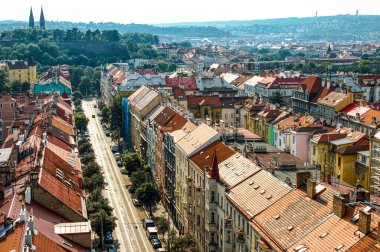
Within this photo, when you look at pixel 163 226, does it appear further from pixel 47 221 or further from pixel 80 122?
pixel 80 122

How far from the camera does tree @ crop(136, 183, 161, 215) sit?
8394 centimetres

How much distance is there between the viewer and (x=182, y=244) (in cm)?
6372

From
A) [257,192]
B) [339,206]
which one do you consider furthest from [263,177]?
[339,206]

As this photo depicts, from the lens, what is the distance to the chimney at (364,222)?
130 ft

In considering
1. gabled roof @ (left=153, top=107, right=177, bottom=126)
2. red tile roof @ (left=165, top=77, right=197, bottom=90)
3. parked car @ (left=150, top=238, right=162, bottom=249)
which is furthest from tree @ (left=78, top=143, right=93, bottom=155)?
parked car @ (left=150, top=238, right=162, bottom=249)

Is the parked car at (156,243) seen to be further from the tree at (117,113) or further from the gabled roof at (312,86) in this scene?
the tree at (117,113)

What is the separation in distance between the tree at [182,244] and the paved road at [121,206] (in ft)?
26.0

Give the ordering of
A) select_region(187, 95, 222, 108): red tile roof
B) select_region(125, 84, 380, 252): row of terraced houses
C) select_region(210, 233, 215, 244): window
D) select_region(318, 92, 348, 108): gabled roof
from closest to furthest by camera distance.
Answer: select_region(125, 84, 380, 252): row of terraced houses → select_region(210, 233, 215, 244): window → select_region(318, 92, 348, 108): gabled roof → select_region(187, 95, 222, 108): red tile roof

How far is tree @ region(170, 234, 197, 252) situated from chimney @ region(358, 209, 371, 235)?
86.6ft

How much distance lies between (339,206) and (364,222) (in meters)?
3.33

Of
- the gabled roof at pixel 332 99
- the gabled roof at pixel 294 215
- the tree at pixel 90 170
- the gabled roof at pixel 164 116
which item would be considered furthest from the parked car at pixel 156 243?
the gabled roof at pixel 332 99

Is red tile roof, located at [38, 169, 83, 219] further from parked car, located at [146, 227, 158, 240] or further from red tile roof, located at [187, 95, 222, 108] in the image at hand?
red tile roof, located at [187, 95, 222, 108]

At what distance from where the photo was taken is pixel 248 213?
170ft

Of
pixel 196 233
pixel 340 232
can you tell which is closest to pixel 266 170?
pixel 196 233
